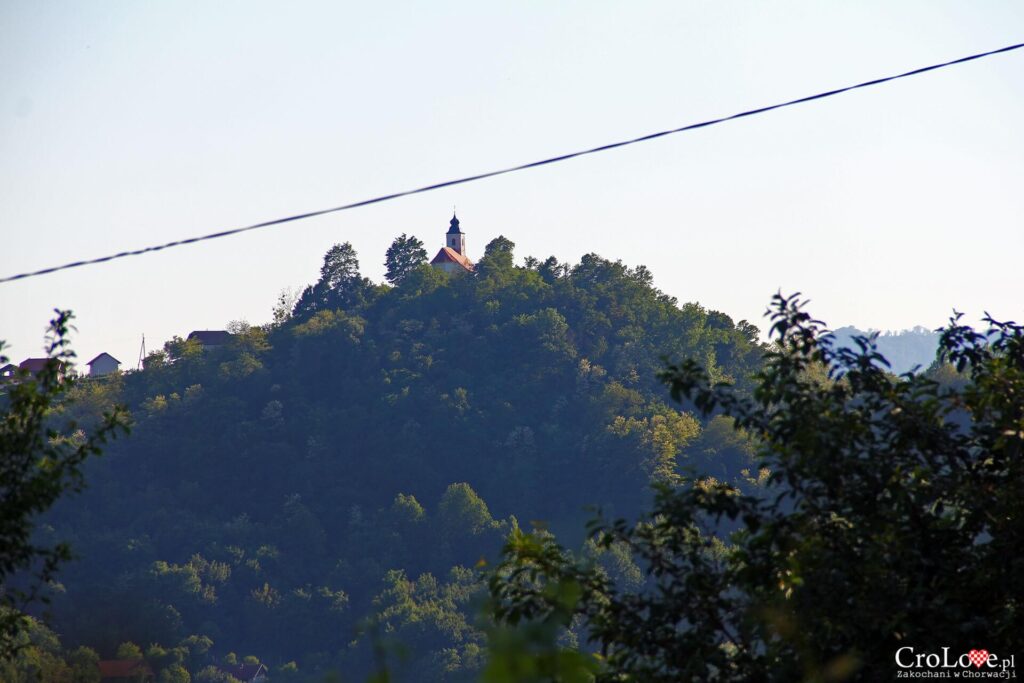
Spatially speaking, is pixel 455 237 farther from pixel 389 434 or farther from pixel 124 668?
pixel 124 668

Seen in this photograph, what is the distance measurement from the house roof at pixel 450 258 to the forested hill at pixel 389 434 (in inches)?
277

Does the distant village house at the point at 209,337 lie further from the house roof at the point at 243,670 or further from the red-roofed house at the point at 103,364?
the house roof at the point at 243,670

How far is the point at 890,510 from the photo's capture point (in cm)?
700

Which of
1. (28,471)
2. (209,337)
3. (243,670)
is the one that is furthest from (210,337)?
(28,471)

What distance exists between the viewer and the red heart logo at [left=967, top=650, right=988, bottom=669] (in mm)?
6504

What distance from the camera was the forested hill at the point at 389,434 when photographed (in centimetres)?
10231

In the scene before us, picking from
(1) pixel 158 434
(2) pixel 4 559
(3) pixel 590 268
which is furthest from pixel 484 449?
(2) pixel 4 559

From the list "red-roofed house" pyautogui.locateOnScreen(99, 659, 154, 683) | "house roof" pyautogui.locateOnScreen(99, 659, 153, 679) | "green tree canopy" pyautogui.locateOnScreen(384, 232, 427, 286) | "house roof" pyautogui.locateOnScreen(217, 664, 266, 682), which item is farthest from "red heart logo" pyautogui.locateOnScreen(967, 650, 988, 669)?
"green tree canopy" pyautogui.locateOnScreen(384, 232, 427, 286)

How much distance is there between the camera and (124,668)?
69.6 meters

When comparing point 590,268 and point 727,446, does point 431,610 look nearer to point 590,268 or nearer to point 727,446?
point 727,446

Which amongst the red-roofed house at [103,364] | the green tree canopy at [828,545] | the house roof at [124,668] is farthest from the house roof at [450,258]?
the green tree canopy at [828,545]

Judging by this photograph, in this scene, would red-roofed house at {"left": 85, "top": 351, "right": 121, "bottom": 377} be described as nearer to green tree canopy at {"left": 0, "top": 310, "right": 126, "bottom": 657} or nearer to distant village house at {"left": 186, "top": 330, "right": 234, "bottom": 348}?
distant village house at {"left": 186, "top": 330, "right": 234, "bottom": 348}

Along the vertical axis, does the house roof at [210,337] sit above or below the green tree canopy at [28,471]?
above

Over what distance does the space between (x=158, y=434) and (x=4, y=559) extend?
4370 inches
